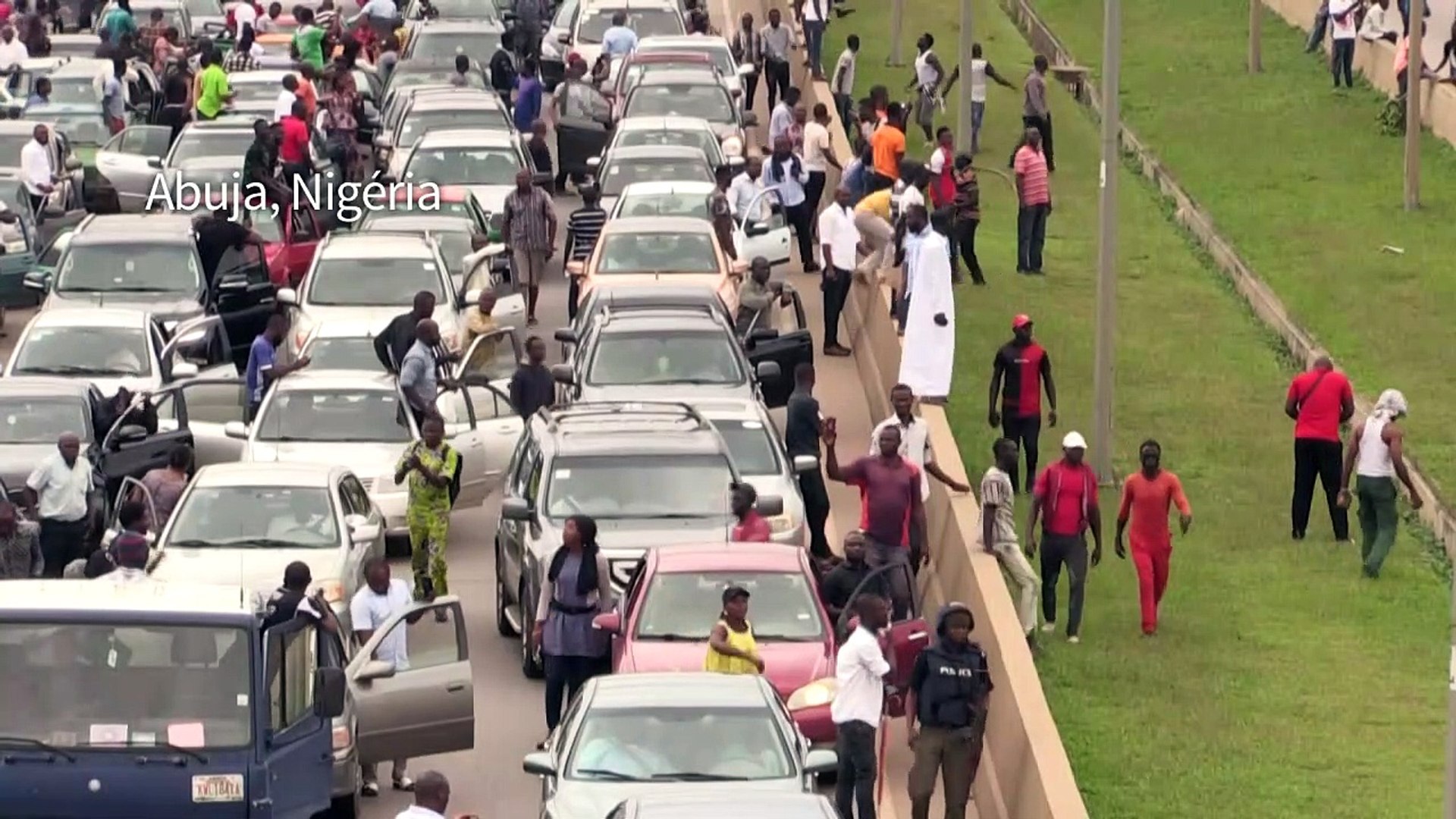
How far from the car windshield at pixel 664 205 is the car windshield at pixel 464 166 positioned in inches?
111

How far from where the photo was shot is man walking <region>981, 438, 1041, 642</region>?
2223 cm

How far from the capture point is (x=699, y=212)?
33.4m

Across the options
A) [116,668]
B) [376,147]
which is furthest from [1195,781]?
[376,147]

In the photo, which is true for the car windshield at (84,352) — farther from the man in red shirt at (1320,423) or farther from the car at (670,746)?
the car at (670,746)

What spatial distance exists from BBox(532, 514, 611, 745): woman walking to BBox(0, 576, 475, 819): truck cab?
364cm

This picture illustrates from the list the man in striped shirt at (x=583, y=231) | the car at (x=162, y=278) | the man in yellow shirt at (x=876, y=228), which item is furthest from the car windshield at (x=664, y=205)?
the car at (x=162, y=278)

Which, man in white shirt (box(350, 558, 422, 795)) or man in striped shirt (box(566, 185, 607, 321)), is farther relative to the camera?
man in striped shirt (box(566, 185, 607, 321))

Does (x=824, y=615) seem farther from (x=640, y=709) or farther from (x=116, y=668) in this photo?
(x=116, y=668)

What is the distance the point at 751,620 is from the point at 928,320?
A: 7074 mm

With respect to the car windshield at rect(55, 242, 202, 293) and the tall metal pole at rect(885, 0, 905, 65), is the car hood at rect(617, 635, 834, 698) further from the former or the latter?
the tall metal pole at rect(885, 0, 905, 65)

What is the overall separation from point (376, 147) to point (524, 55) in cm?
976

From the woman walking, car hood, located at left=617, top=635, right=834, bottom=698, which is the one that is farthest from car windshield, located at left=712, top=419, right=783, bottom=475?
car hood, located at left=617, top=635, right=834, bottom=698

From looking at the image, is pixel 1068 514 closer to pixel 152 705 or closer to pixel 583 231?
pixel 152 705

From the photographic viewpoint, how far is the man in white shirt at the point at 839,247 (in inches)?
1227
